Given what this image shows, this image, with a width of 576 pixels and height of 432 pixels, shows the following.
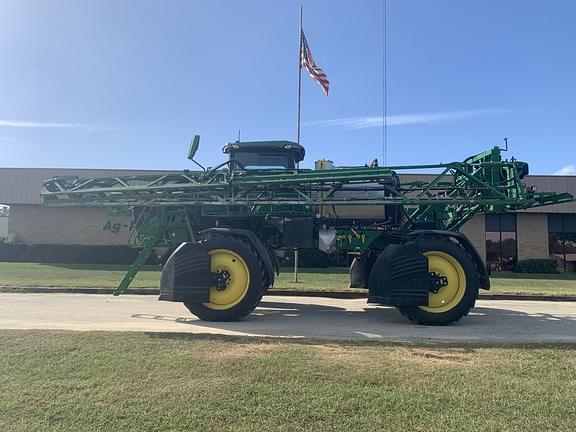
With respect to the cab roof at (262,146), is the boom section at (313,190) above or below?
below

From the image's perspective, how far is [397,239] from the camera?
9.26 meters

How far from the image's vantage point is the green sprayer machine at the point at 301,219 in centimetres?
845

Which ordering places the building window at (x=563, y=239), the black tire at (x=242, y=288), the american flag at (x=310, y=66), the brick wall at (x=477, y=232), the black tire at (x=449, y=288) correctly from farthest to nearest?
the building window at (x=563, y=239) < the brick wall at (x=477, y=232) < the american flag at (x=310, y=66) < the black tire at (x=242, y=288) < the black tire at (x=449, y=288)

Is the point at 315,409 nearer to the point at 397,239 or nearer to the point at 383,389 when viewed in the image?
the point at 383,389

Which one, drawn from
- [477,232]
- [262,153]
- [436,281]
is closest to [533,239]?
[477,232]

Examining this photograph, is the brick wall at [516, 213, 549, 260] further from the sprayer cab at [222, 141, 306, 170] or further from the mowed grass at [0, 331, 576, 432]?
the mowed grass at [0, 331, 576, 432]

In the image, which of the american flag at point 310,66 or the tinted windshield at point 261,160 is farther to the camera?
the american flag at point 310,66

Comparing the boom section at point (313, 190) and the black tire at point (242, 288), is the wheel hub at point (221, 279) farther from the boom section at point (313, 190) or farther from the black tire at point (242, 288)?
the boom section at point (313, 190)

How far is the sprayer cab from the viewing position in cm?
1016

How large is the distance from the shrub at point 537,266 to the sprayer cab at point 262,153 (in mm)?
19640

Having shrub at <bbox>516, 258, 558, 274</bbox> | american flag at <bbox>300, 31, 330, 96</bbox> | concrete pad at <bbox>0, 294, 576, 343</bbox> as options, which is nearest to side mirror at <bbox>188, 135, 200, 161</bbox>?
concrete pad at <bbox>0, 294, 576, 343</bbox>

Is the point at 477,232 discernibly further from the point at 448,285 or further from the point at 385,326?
the point at 385,326

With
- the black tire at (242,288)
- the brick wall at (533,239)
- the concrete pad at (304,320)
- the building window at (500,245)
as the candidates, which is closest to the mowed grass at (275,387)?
the concrete pad at (304,320)

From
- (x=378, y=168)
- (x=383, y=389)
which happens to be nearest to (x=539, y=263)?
(x=378, y=168)
